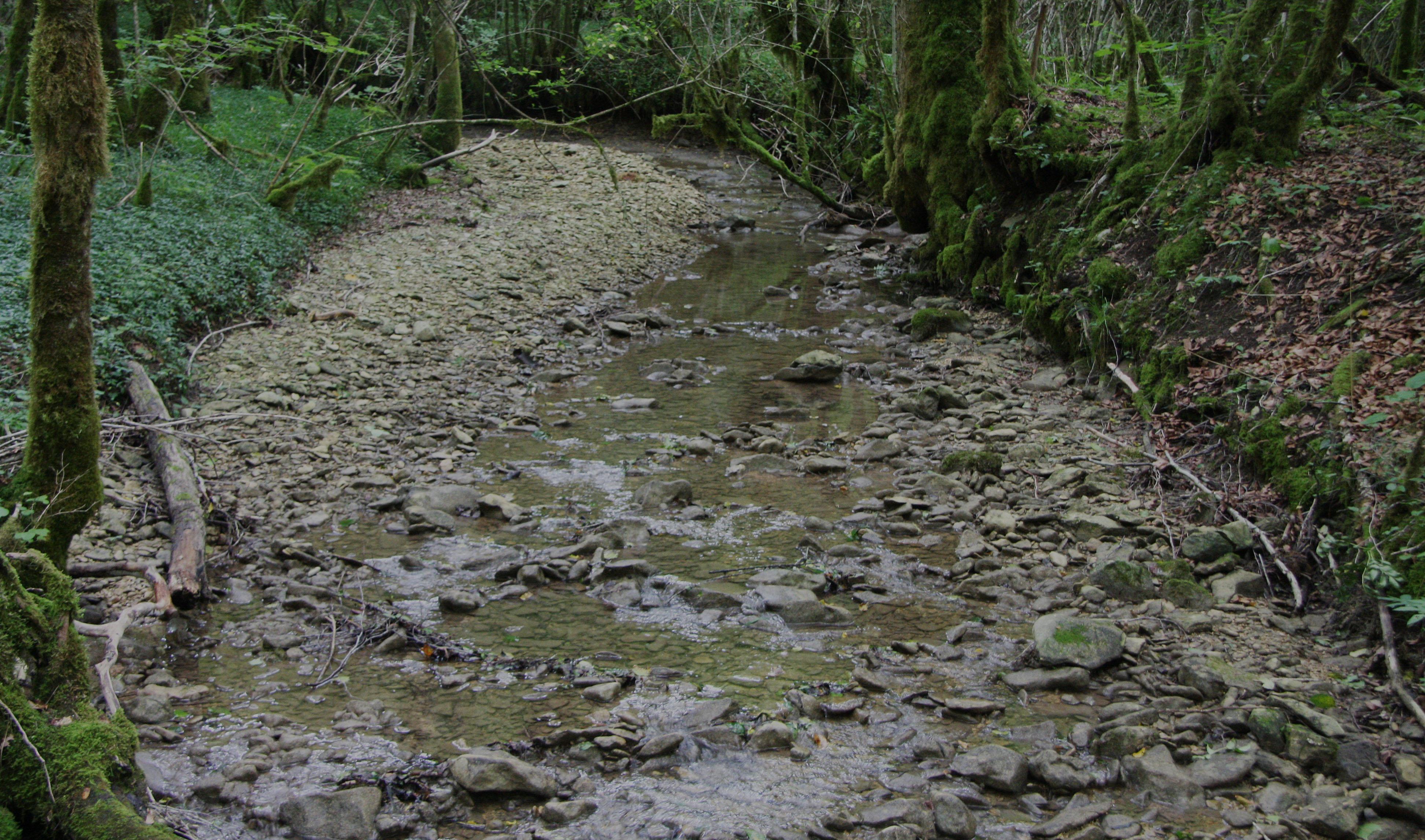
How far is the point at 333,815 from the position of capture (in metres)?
3.33

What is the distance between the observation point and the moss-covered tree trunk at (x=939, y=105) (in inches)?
474

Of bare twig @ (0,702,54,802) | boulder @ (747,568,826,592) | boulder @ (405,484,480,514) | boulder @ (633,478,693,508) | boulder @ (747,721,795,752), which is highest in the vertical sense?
bare twig @ (0,702,54,802)

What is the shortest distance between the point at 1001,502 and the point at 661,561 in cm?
254

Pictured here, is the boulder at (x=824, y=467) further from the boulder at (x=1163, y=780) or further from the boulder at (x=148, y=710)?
the boulder at (x=148, y=710)

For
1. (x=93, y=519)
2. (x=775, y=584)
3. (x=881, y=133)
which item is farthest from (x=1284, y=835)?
(x=881, y=133)

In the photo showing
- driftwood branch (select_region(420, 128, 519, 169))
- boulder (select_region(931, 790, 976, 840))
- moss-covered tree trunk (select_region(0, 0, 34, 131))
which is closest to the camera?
boulder (select_region(931, 790, 976, 840))

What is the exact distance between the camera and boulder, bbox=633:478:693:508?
650 centimetres

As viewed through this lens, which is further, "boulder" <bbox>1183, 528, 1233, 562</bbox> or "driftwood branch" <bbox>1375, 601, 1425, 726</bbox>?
"boulder" <bbox>1183, 528, 1233, 562</bbox>

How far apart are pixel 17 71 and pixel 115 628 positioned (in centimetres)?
1183

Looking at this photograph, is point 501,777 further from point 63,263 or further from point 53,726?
point 63,263

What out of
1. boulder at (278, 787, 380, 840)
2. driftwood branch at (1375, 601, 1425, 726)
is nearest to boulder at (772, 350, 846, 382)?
driftwood branch at (1375, 601, 1425, 726)

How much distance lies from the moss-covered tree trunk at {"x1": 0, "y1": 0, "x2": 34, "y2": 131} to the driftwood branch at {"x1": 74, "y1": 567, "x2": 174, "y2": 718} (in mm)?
9489

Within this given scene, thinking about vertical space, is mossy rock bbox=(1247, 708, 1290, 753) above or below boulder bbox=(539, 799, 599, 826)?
above

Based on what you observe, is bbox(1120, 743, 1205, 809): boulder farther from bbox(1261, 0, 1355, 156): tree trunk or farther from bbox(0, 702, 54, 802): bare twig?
bbox(1261, 0, 1355, 156): tree trunk
